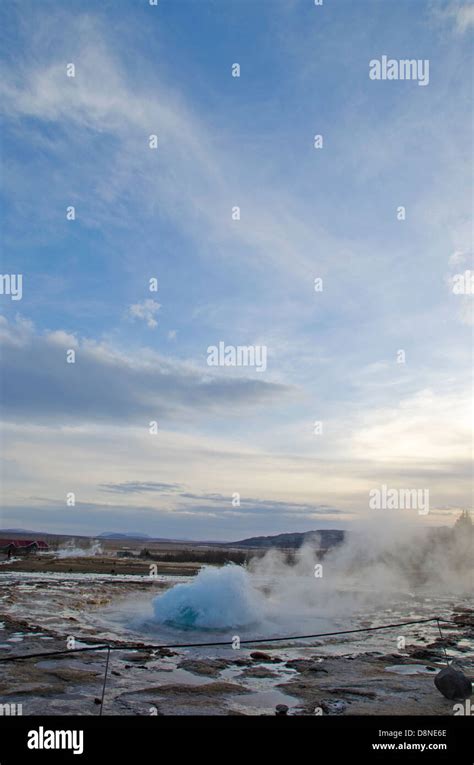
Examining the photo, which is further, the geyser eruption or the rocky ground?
the geyser eruption

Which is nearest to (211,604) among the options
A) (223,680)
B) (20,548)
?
(223,680)

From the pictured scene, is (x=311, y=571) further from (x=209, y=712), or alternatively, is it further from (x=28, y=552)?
(x=209, y=712)

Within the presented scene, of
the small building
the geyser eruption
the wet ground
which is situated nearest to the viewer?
the wet ground

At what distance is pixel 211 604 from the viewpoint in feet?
74.4

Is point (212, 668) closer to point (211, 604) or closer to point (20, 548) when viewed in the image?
point (211, 604)

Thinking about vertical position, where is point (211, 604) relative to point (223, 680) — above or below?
below

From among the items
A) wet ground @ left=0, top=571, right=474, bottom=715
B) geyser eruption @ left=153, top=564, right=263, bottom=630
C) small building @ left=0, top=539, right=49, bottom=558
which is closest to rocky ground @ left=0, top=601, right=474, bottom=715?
wet ground @ left=0, top=571, right=474, bottom=715

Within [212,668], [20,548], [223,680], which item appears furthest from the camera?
[20,548]

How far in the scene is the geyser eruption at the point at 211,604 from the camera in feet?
71.9

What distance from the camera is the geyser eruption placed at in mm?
21906

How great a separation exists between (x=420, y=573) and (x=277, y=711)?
1951 inches

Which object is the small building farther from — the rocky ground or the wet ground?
the rocky ground

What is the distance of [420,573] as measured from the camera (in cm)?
5512
